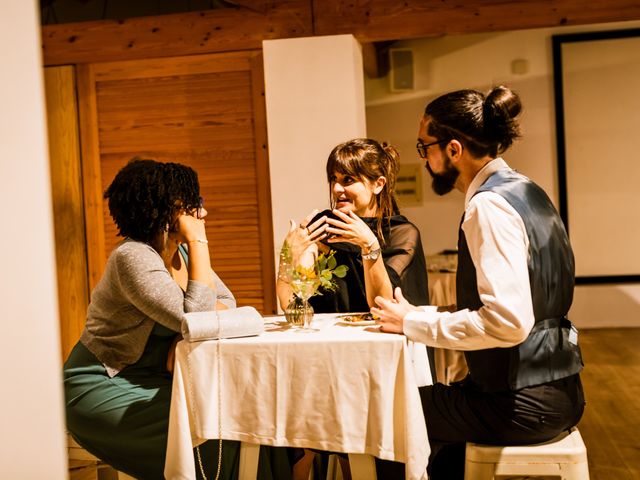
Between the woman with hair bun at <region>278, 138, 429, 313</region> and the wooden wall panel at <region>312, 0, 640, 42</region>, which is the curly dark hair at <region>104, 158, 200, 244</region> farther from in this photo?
the wooden wall panel at <region>312, 0, 640, 42</region>

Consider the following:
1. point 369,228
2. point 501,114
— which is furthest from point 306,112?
point 501,114

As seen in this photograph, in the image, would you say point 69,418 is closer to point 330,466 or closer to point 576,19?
point 330,466

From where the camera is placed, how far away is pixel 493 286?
1767 millimetres

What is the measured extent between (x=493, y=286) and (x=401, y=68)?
204 inches

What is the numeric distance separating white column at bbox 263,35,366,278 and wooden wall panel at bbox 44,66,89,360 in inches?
49.8

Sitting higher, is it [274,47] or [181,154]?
[274,47]

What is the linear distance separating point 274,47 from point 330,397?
2.82 meters

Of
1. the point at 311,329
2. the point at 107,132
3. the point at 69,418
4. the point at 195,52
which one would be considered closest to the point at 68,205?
the point at 107,132

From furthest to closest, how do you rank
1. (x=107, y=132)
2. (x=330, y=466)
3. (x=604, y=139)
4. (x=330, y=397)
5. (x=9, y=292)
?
1. (x=604, y=139)
2. (x=107, y=132)
3. (x=330, y=466)
4. (x=330, y=397)
5. (x=9, y=292)

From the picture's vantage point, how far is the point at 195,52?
14.4ft

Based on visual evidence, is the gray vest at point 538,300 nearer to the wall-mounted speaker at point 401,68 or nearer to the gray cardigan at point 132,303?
→ the gray cardigan at point 132,303

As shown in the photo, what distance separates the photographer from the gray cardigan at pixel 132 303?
2184mm

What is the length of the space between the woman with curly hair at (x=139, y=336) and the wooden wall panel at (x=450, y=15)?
7.39ft

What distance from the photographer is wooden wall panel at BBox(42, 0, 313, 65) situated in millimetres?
4324
